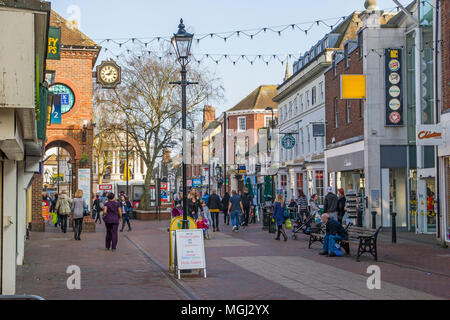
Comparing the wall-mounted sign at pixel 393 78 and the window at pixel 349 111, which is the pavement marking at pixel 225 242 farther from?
the window at pixel 349 111

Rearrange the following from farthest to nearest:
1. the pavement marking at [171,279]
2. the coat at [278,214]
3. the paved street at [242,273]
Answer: the coat at [278,214], the paved street at [242,273], the pavement marking at [171,279]

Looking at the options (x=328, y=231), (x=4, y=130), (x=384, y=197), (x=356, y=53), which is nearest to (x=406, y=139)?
(x=384, y=197)

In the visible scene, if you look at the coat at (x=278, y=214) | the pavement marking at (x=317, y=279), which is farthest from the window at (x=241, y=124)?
the pavement marking at (x=317, y=279)

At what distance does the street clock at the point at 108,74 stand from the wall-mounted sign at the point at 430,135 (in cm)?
1493

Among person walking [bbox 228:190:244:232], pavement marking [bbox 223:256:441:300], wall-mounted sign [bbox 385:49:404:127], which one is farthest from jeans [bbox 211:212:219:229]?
pavement marking [bbox 223:256:441:300]

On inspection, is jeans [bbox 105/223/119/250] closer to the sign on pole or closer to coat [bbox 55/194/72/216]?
coat [bbox 55/194/72/216]

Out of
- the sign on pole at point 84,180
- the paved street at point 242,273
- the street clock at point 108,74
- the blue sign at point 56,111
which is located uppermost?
the street clock at point 108,74

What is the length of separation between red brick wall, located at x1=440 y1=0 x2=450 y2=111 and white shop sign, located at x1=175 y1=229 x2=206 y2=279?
34.8 ft

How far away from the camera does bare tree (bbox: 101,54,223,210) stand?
43625 mm

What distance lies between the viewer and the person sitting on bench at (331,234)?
16.9 metres

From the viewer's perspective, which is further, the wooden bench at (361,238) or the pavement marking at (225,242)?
the pavement marking at (225,242)

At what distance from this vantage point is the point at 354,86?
27.6 metres

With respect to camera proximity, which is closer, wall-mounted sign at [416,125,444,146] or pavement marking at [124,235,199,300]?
pavement marking at [124,235,199,300]
